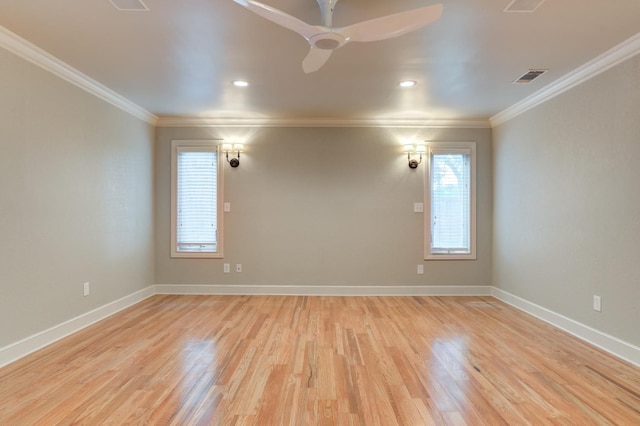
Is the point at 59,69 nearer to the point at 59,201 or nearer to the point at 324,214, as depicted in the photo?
the point at 59,201

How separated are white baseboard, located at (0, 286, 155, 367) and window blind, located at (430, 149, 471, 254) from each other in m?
4.13

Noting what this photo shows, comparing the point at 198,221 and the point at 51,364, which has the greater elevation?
the point at 198,221

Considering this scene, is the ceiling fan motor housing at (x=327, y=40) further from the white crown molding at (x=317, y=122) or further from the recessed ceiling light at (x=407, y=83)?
the white crown molding at (x=317, y=122)

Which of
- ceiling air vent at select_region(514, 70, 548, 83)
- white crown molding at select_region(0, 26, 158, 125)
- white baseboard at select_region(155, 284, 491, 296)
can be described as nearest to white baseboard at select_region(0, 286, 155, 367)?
white baseboard at select_region(155, 284, 491, 296)

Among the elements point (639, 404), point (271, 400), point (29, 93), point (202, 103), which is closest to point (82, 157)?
point (29, 93)

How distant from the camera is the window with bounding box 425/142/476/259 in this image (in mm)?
4887

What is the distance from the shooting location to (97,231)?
3.62 m

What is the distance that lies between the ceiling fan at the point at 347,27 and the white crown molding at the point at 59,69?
7.03 ft

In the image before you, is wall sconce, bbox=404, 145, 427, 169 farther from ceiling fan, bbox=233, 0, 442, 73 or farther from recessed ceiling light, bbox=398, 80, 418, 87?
ceiling fan, bbox=233, 0, 442, 73

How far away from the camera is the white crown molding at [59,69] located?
2.57m

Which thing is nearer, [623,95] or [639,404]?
[639,404]

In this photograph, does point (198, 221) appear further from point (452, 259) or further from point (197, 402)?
point (452, 259)

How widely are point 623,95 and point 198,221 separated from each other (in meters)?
4.88

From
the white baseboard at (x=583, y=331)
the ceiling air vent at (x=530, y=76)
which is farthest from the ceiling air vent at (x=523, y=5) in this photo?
the white baseboard at (x=583, y=331)
